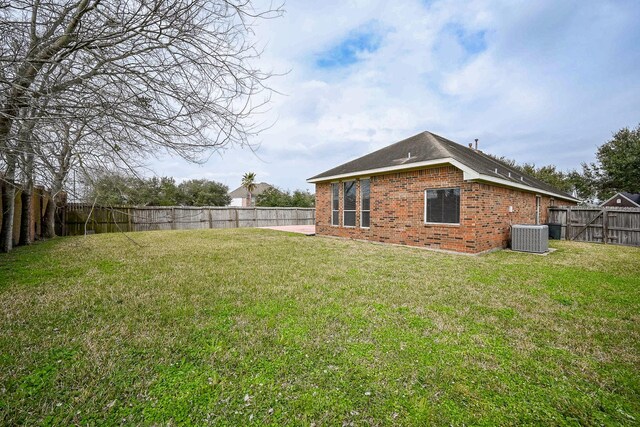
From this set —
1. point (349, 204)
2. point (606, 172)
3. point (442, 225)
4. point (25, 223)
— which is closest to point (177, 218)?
point (25, 223)

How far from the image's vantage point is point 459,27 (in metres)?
8.83

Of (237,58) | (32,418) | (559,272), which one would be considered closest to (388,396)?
(32,418)

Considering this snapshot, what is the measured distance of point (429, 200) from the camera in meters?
9.18

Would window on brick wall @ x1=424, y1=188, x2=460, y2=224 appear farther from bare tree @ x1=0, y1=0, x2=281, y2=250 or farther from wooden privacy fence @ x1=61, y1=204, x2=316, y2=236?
wooden privacy fence @ x1=61, y1=204, x2=316, y2=236

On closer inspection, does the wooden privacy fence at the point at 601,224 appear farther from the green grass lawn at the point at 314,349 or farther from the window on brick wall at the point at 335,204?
the window on brick wall at the point at 335,204

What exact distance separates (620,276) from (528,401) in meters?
6.39

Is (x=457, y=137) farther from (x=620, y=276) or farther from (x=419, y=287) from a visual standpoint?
(x=419, y=287)

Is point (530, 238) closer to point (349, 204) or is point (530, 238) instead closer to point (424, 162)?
point (424, 162)

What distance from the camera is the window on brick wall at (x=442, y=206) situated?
8.58 metres

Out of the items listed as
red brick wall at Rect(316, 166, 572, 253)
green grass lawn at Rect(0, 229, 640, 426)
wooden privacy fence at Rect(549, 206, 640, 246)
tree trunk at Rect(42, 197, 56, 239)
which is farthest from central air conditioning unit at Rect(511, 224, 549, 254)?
tree trunk at Rect(42, 197, 56, 239)

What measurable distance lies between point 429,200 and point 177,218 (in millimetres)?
16116

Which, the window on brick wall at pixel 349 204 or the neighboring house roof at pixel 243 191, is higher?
the neighboring house roof at pixel 243 191

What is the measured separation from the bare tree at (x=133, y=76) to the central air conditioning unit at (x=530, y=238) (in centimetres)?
984

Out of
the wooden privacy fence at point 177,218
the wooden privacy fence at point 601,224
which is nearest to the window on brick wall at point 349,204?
the wooden privacy fence at point 177,218
